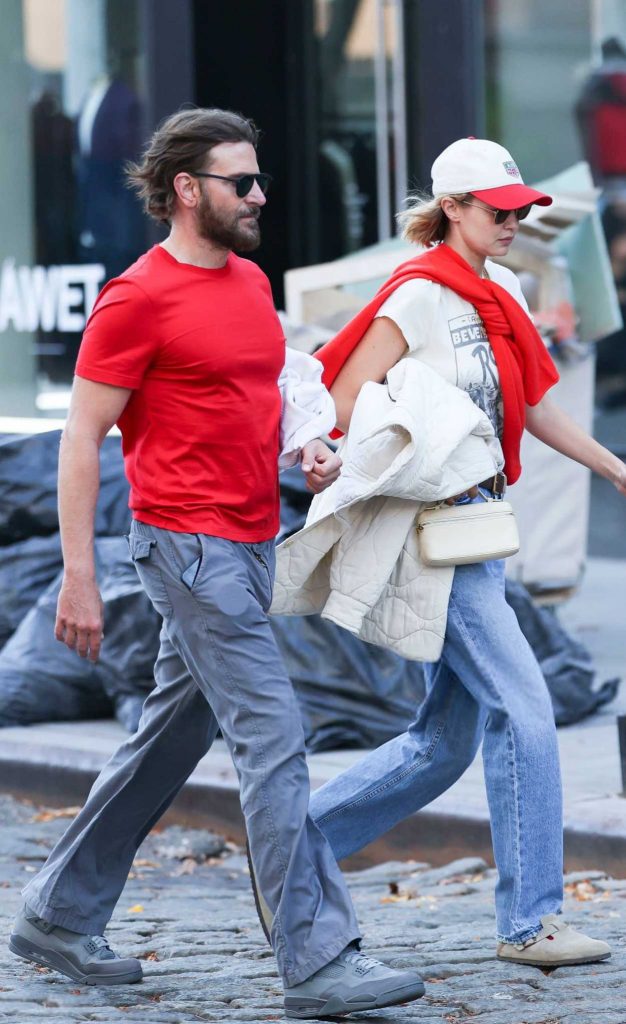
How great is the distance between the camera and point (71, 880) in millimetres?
4117

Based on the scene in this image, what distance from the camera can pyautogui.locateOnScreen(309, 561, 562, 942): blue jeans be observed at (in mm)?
4078

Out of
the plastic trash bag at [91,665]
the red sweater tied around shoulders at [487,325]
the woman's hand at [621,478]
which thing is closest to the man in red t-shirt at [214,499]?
the red sweater tied around shoulders at [487,325]

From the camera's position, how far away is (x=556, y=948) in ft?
13.6

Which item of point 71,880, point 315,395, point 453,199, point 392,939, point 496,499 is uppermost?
point 453,199

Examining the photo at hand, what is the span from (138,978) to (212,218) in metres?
1.67

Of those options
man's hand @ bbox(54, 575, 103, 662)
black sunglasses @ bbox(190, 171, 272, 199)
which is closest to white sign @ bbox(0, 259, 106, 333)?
black sunglasses @ bbox(190, 171, 272, 199)

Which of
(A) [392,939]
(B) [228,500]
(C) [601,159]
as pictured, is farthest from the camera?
(C) [601,159]

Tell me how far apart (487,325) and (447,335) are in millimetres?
105

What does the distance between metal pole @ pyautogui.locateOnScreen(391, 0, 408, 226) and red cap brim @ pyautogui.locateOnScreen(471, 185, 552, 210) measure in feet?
22.4

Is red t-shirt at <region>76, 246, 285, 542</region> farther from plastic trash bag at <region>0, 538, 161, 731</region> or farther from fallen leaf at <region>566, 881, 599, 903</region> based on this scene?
plastic trash bag at <region>0, 538, 161, 731</region>

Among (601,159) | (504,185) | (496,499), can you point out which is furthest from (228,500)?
(601,159)

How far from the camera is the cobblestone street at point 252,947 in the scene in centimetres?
395

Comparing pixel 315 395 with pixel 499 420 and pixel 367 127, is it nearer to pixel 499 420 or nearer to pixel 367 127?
pixel 499 420

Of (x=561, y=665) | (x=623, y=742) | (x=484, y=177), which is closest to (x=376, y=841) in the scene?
(x=623, y=742)
